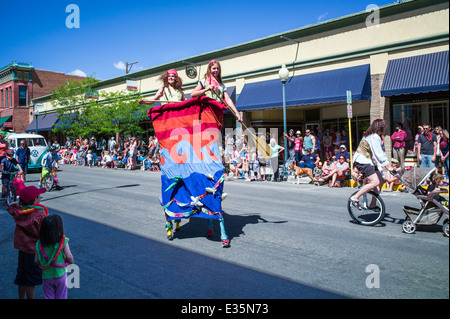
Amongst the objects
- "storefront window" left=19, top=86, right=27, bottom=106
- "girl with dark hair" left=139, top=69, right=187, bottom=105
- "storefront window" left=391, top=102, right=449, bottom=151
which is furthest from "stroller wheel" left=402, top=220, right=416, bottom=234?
"storefront window" left=19, top=86, right=27, bottom=106

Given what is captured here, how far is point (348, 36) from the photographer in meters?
17.2

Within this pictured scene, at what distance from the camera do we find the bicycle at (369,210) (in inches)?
256

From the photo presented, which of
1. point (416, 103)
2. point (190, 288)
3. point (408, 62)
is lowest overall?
point (190, 288)

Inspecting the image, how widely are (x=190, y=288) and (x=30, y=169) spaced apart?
20.4 meters

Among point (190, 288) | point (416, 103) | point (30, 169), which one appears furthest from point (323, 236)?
point (30, 169)

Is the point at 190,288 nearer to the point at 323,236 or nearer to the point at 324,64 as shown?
the point at 323,236

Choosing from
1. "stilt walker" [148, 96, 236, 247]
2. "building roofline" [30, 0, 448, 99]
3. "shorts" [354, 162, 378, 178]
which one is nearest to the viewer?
"stilt walker" [148, 96, 236, 247]

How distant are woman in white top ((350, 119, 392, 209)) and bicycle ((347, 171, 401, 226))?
0.07m

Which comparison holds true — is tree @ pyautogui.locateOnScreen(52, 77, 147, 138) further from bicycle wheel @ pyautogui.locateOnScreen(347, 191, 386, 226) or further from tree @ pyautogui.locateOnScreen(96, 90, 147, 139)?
bicycle wheel @ pyautogui.locateOnScreen(347, 191, 386, 226)

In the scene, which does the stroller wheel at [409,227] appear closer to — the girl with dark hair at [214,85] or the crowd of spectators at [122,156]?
the girl with dark hair at [214,85]

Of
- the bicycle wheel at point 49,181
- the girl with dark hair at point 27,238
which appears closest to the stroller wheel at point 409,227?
the girl with dark hair at point 27,238

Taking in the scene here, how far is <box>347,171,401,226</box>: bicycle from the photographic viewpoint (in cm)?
651

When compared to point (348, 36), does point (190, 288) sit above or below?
below

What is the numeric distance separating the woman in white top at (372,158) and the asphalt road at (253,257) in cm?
69
